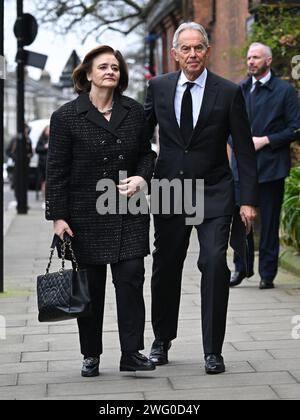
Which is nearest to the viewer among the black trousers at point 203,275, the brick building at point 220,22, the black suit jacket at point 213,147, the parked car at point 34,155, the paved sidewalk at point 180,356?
the paved sidewalk at point 180,356

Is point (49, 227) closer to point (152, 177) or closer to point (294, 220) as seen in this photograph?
point (294, 220)

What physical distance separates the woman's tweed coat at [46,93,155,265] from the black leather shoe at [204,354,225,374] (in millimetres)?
667

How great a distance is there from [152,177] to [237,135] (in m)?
0.53

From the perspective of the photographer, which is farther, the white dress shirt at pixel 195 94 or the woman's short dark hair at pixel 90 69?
the white dress shirt at pixel 195 94

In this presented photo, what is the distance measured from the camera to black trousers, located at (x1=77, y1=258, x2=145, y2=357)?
21.5 feet

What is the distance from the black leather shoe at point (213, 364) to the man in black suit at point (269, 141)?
3366mm

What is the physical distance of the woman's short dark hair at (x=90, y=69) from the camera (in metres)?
6.55

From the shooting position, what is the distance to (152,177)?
6.80m

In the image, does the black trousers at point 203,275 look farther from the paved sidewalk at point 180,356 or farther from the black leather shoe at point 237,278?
the black leather shoe at point 237,278

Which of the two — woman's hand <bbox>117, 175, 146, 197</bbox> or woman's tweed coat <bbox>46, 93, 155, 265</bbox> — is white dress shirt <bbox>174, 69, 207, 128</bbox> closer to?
woman's tweed coat <bbox>46, 93, 155, 265</bbox>

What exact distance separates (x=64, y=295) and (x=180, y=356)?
1.08 metres

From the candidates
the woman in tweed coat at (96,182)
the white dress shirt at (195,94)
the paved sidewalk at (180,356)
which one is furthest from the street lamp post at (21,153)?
the woman in tweed coat at (96,182)

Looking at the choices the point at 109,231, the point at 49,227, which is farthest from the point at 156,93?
the point at 49,227

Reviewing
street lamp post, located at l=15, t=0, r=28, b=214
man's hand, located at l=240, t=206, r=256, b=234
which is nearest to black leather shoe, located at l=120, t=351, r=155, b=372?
man's hand, located at l=240, t=206, r=256, b=234
